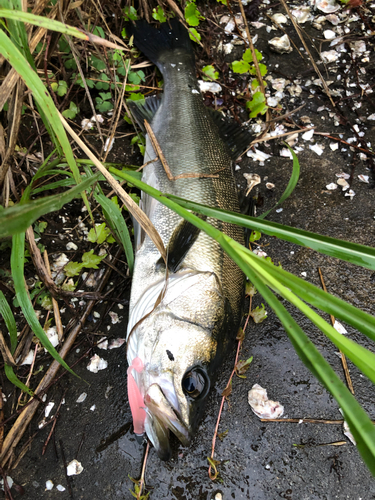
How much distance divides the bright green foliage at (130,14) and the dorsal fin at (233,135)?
3.67 ft

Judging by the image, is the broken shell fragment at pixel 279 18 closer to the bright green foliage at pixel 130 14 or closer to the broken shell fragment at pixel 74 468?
the bright green foliage at pixel 130 14

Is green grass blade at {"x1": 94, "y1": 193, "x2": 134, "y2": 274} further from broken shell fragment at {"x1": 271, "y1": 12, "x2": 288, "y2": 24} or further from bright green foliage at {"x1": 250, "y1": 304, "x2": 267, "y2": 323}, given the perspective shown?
broken shell fragment at {"x1": 271, "y1": 12, "x2": 288, "y2": 24}

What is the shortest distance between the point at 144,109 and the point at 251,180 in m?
1.02

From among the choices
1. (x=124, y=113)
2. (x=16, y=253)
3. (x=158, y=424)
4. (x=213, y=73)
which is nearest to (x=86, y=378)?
(x=158, y=424)

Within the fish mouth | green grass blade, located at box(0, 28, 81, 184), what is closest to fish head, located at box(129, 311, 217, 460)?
the fish mouth

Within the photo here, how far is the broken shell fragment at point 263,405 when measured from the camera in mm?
2199

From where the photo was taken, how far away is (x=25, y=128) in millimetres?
2516

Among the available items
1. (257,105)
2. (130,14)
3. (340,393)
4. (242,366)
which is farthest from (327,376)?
(130,14)

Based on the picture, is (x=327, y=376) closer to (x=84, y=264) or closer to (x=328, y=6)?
(x=84, y=264)

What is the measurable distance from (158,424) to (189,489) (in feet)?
1.99

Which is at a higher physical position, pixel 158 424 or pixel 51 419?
pixel 158 424

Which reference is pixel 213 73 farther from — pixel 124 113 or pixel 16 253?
pixel 16 253

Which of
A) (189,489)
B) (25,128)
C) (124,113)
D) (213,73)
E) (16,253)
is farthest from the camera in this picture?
(213,73)

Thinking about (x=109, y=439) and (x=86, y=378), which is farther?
(x=86, y=378)
